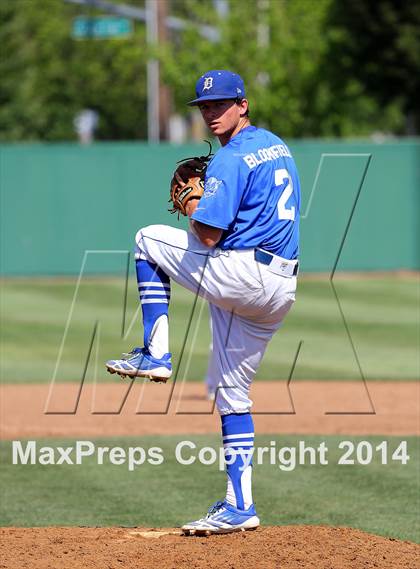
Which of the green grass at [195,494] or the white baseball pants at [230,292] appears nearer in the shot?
the white baseball pants at [230,292]

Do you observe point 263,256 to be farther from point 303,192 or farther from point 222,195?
point 303,192

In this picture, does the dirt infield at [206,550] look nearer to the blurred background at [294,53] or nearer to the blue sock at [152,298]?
the blue sock at [152,298]

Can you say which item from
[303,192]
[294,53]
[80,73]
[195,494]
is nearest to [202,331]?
[303,192]

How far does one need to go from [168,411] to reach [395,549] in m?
5.27

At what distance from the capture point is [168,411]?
10562mm

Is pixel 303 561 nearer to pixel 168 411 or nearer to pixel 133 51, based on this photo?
pixel 168 411

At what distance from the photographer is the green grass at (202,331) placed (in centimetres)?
1321

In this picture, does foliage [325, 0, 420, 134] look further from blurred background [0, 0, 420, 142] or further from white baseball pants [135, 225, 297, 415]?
white baseball pants [135, 225, 297, 415]

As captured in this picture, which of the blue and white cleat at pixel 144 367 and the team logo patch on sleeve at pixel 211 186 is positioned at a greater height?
the team logo patch on sleeve at pixel 211 186

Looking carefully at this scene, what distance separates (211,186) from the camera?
520cm

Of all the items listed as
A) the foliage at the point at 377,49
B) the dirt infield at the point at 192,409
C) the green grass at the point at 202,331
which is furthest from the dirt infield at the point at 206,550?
the foliage at the point at 377,49

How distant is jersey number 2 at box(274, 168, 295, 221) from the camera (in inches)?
212

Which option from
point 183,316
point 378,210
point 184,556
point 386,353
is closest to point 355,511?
point 184,556

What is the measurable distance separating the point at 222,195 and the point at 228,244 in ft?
0.90
